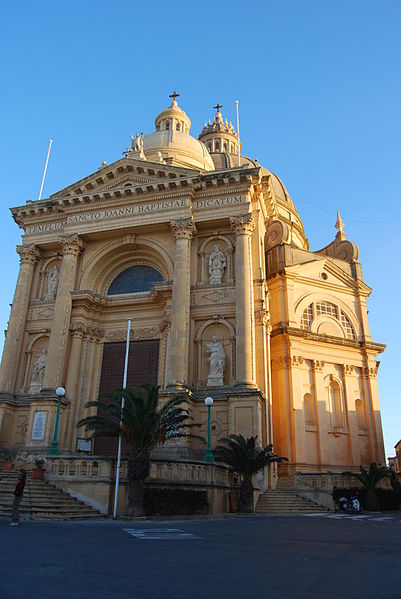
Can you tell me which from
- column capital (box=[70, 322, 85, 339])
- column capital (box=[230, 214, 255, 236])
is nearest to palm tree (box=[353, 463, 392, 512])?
column capital (box=[230, 214, 255, 236])

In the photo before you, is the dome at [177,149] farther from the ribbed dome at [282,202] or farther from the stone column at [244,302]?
the stone column at [244,302]

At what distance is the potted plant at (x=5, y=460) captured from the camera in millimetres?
21663

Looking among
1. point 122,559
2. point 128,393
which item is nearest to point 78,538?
point 122,559

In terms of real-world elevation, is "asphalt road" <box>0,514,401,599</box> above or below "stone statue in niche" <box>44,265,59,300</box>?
below

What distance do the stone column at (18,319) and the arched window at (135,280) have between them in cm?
470

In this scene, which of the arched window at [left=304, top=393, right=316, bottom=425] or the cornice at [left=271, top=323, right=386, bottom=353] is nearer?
the arched window at [left=304, top=393, right=316, bottom=425]

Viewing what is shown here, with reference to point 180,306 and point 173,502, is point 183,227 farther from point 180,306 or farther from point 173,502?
point 173,502

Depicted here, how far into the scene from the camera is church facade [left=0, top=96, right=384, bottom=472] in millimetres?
24188

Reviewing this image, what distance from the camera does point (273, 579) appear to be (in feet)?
20.0

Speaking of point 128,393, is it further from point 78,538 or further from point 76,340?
point 76,340

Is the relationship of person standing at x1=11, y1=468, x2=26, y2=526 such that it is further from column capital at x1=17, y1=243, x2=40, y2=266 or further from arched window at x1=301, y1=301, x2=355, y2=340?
arched window at x1=301, y1=301, x2=355, y2=340

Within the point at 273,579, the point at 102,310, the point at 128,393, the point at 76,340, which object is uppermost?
the point at 102,310

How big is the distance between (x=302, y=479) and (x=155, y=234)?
1470 centimetres

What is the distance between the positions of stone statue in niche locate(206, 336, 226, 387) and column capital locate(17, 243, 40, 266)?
1203 centimetres
